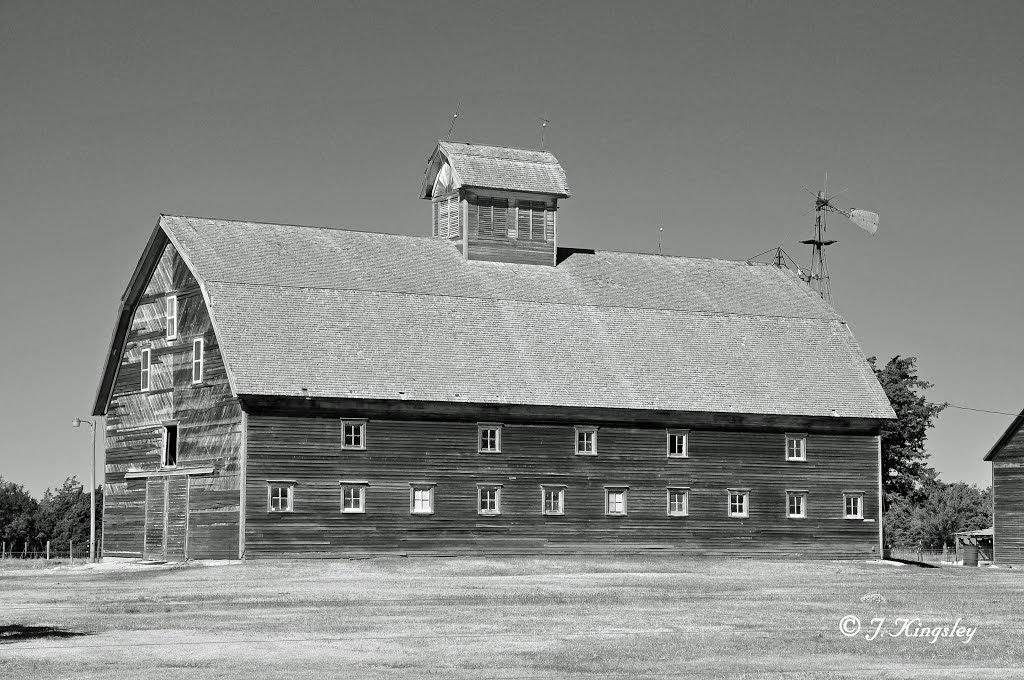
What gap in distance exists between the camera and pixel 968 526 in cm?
11231

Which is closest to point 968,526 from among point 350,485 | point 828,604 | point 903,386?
point 903,386

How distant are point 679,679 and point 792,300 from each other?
44.0 meters

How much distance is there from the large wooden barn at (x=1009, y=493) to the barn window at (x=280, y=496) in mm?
27682

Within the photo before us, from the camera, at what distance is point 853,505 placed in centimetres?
6406

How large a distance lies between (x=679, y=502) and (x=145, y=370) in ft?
64.6

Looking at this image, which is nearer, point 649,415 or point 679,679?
point 679,679

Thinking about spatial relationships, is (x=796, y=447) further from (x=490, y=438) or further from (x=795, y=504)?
(x=490, y=438)

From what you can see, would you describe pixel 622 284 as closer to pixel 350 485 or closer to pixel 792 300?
pixel 792 300

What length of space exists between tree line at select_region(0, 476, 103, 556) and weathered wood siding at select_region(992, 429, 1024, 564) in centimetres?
4322

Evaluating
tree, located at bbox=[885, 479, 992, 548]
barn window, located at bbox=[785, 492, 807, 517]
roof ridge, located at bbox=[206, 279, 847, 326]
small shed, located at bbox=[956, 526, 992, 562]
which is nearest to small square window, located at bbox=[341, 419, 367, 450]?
roof ridge, located at bbox=[206, 279, 847, 326]

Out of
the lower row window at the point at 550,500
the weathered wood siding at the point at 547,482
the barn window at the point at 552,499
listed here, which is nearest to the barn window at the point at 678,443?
the weathered wood siding at the point at 547,482

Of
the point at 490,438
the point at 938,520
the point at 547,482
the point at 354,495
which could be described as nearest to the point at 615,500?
the point at 547,482

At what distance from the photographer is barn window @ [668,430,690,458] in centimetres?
6119

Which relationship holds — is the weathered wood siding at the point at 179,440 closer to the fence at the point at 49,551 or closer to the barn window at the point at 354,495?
the barn window at the point at 354,495
